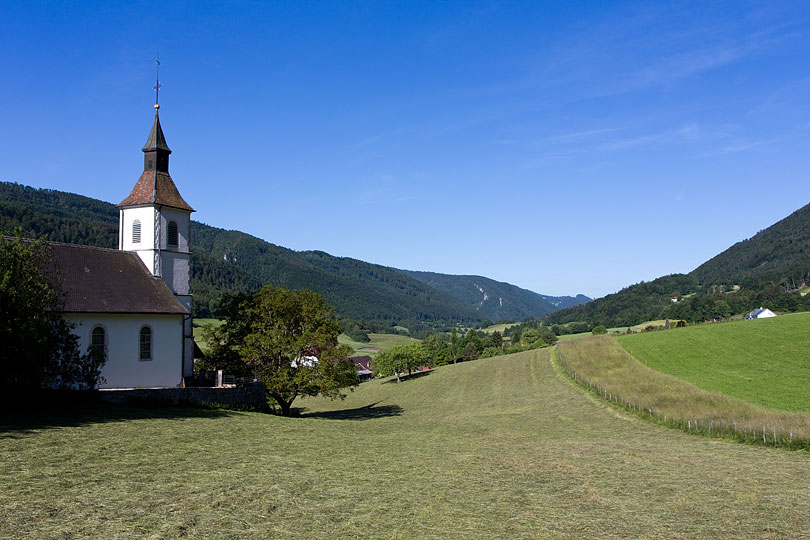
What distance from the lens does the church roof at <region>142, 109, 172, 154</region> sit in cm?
4075

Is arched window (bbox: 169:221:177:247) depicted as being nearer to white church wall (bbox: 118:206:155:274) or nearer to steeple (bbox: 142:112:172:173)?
white church wall (bbox: 118:206:155:274)

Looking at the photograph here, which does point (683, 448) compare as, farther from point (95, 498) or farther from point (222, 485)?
point (95, 498)

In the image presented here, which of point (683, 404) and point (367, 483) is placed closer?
point (367, 483)

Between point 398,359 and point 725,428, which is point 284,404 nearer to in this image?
point 725,428

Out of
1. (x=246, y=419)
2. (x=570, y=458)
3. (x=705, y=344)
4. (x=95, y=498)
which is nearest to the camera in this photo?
(x=95, y=498)

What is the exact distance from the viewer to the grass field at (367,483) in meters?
12.4

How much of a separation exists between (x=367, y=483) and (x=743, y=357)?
2106 inches

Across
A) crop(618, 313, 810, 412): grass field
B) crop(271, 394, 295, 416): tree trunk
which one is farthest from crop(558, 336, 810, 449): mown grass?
crop(271, 394, 295, 416): tree trunk

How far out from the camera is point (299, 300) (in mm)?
41312

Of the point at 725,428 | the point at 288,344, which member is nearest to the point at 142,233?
the point at 288,344

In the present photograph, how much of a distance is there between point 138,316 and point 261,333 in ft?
26.2

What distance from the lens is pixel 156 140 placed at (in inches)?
1608

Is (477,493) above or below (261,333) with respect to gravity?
below

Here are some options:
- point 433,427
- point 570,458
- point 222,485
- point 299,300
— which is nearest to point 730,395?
point 433,427
